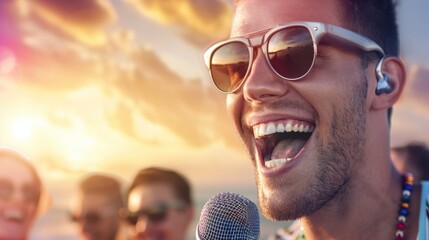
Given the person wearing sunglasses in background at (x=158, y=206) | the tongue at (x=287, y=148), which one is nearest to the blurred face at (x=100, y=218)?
the person wearing sunglasses in background at (x=158, y=206)

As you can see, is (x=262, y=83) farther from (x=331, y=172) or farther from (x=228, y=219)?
(x=228, y=219)

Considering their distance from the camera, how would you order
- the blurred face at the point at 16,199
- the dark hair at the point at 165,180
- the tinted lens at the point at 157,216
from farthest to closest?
the dark hair at the point at 165,180 → the tinted lens at the point at 157,216 → the blurred face at the point at 16,199

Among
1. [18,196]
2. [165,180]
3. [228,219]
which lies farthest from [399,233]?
[18,196]

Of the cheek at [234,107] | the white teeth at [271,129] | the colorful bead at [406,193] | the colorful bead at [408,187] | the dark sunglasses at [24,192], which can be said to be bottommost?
the dark sunglasses at [24,192]

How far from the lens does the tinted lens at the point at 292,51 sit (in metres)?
1.79

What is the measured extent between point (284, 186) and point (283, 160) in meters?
0.10

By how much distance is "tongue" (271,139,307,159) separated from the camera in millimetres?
1870

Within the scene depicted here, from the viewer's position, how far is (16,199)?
4137 millimetres

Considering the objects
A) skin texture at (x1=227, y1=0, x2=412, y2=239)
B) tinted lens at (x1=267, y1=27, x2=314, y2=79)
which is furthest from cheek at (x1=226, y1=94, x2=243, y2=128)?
tinted lens at (x1=267, y1=27, x2=314, y2=79)

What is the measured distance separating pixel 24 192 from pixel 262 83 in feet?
9.81

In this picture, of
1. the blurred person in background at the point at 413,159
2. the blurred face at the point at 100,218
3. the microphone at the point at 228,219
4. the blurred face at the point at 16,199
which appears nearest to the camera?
the microphone at the point at 228,219

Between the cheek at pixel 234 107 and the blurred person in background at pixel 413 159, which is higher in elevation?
the cheek at pixel 234 107

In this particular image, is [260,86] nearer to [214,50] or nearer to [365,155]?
[214,50]

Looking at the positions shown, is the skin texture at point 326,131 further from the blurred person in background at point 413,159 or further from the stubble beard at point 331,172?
the blurred person in background at point 413,159
